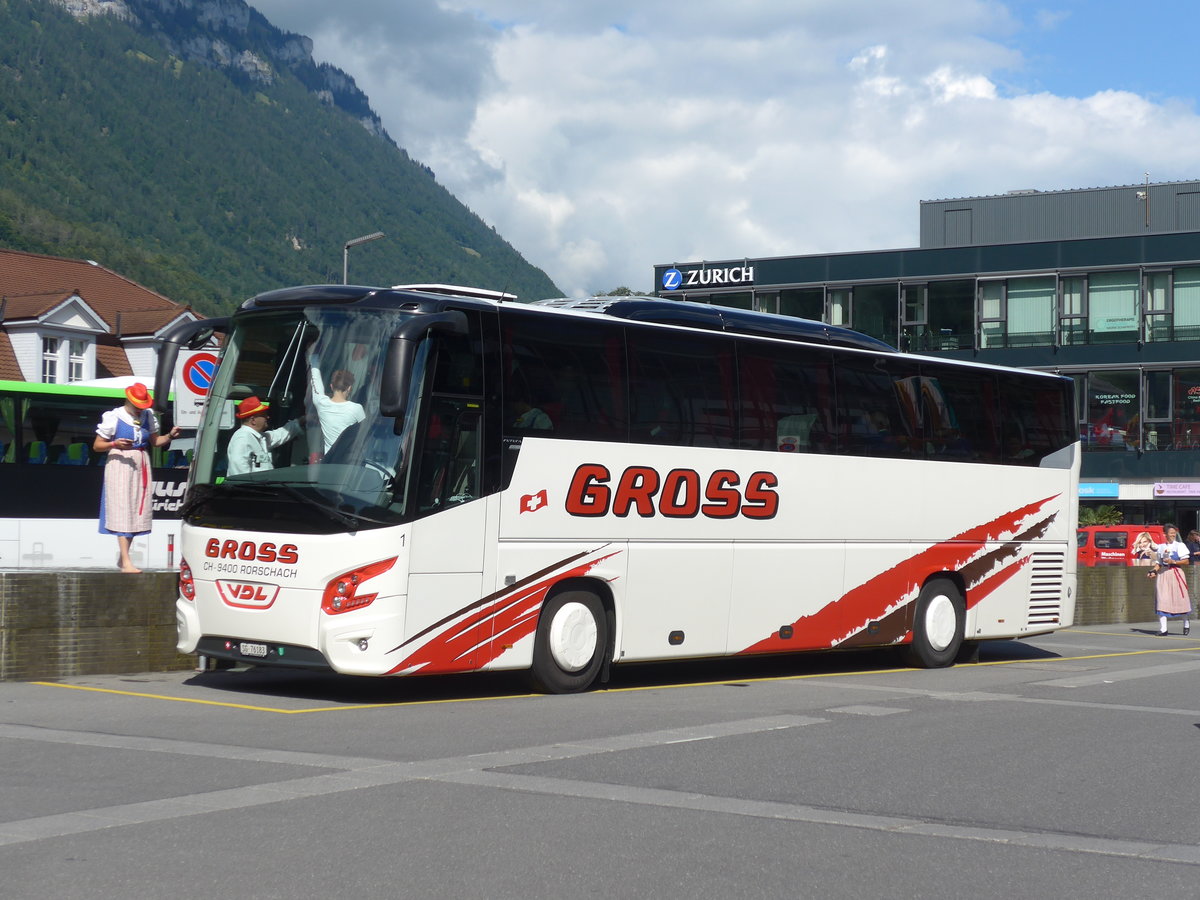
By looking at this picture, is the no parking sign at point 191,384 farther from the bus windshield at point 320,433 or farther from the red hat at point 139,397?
the bus windshield at point 320,433

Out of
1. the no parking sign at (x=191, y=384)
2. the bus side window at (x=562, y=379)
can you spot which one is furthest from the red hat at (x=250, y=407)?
the no parking sign at (x=191, y=384)

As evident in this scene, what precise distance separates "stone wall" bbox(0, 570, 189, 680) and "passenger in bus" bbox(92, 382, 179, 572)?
0.48m

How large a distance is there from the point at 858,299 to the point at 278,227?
392 ft

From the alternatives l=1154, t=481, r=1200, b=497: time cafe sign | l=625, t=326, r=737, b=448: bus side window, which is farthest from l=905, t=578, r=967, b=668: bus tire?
l=1154, t=481, r=1200, b=497: time cafe sign

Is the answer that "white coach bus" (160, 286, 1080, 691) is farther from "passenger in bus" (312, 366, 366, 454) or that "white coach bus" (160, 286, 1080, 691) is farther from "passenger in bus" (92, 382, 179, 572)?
"passenger in bus" (92, 382, 179, 572)

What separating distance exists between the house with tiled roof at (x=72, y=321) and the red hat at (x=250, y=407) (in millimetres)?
39882

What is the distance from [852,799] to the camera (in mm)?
8469

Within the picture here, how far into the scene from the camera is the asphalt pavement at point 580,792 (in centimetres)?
640

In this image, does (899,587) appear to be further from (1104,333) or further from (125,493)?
(1104,333)

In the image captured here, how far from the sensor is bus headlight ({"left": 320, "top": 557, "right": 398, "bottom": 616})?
11.8 metres

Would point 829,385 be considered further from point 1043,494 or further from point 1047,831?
point 1047,831

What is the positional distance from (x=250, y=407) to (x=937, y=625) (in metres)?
8.73

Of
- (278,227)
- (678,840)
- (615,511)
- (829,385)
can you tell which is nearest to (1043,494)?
(829,385)

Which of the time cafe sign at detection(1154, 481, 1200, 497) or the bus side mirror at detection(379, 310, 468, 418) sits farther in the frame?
the time cafe sign at detection(1154, 481, 1200, 497)
